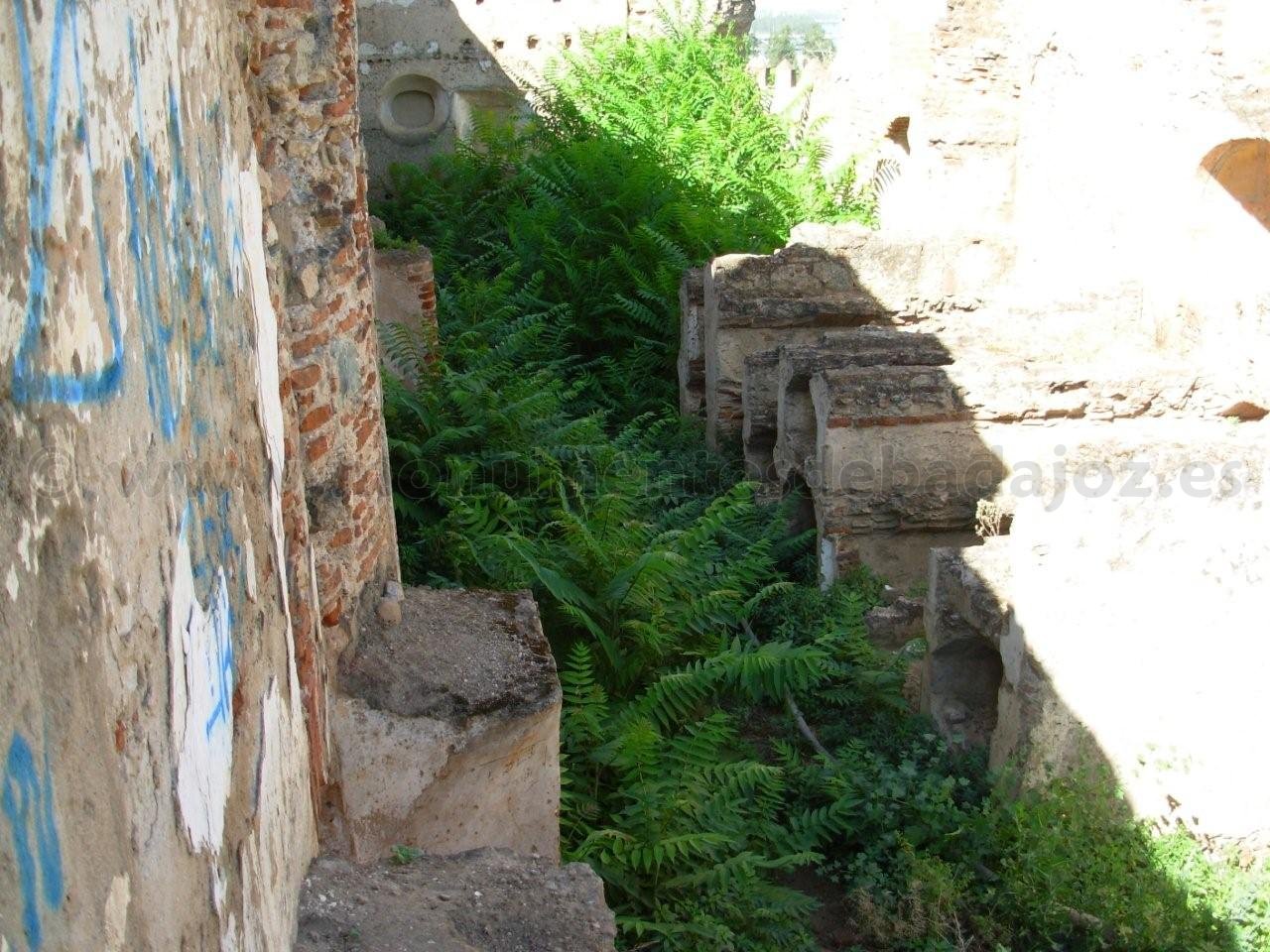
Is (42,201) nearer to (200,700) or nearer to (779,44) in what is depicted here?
(200,700)

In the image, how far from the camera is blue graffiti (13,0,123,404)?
1.35 meters

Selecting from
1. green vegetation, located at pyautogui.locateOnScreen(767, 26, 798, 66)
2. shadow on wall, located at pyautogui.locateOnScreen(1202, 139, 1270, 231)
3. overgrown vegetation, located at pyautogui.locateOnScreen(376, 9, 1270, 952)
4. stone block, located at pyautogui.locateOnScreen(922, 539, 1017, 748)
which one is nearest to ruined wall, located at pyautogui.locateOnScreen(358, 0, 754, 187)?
overgrown vegetation, located at pyautogui.locateOnScreen(376, 9, 1270, 952)

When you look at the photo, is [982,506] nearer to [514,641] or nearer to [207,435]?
[514,641]

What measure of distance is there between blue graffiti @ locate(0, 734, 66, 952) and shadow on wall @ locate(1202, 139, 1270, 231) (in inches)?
399

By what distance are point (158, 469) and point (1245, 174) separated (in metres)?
10.0

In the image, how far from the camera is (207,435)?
7.44ft

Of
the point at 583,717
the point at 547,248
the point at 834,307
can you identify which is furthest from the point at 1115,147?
the point at 583,717

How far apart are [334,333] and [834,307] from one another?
21.3ft

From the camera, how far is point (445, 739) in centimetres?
370

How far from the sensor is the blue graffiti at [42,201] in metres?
1.35

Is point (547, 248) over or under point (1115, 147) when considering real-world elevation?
under

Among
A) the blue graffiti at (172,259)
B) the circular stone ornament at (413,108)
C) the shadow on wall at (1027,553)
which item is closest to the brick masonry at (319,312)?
the blue graffiti at (172,259)

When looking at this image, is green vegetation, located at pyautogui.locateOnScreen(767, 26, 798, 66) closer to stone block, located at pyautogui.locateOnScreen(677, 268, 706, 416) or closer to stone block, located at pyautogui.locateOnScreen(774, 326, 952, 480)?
stone block, located at pyautogui.locateOnScreen(677, 268, 706, 416)

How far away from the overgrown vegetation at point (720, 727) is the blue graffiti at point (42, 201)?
10.3 feet
